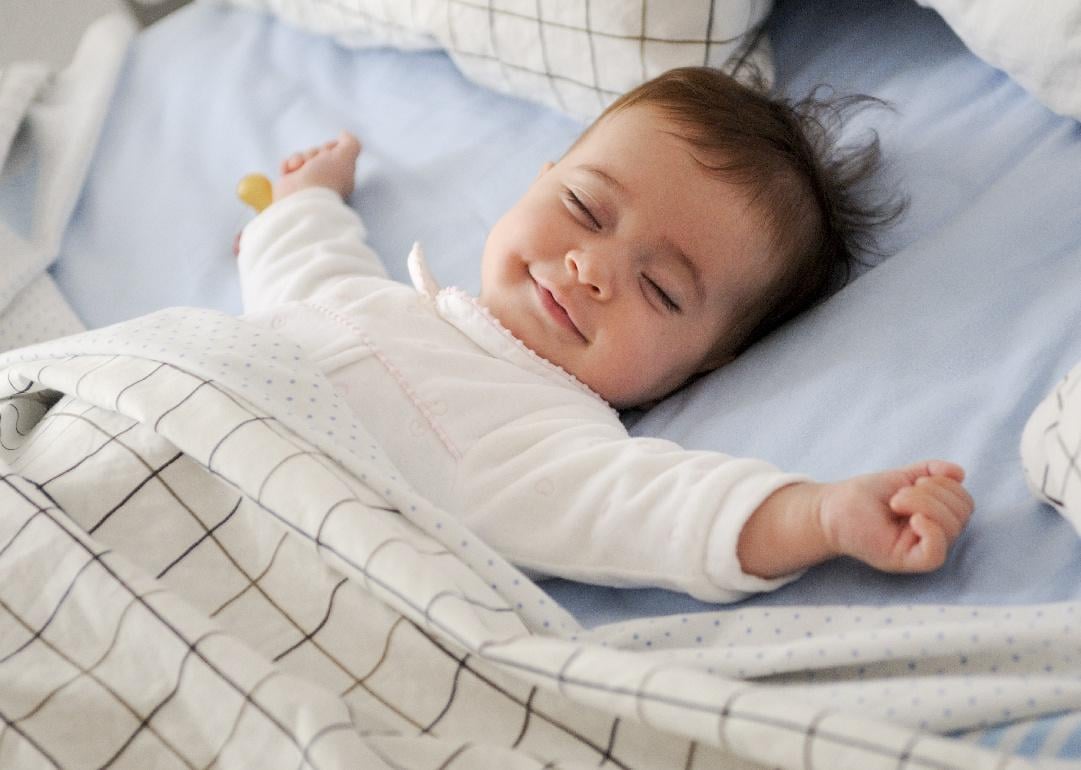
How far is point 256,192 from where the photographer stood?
150cm

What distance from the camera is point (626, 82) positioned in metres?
1.37

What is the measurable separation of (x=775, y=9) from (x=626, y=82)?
289mm

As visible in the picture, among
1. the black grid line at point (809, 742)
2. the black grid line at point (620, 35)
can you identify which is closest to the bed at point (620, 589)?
the black grid line at point (809, 742)

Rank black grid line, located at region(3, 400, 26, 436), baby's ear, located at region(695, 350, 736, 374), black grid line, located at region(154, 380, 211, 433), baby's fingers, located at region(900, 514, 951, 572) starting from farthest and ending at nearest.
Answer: baby's ear, located at region(695, 350, 736, 374) → black grid line, located at region(3, 400, 26, 436) → black grid line, located at region(154, 380, 211, 433) → baby's fingers, located at region(900, 514, 951, 572)

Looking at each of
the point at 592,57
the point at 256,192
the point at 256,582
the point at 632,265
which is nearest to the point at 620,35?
the point at 592,57

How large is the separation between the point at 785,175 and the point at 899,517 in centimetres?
49

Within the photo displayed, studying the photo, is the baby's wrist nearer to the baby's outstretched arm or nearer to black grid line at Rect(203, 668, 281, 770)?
the baby's outstretched arm

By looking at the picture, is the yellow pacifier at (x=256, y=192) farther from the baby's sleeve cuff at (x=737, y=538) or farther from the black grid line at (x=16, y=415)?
the baby's sleeve cuff at (x=737, y=538)

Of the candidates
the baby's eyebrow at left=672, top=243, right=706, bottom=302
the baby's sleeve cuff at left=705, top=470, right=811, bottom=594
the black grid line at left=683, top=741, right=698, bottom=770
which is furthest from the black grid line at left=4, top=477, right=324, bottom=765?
the baby's eyebrow at left=672, top=243, right=706, bottom=302

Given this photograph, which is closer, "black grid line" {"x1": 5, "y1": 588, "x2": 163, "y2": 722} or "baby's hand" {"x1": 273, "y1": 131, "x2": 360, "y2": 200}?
"black grid line" {"x1": 5, "y1": 588, "x2": 163, "y2": 722}

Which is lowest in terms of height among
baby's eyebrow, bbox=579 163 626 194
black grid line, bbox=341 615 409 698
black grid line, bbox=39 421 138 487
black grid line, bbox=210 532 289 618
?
black grid line, bbox=341 615 409 698

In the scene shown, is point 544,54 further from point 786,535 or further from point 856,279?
point 786,535

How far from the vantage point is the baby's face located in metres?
1.10

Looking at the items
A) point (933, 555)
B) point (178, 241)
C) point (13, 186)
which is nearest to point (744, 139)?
point (933, 555)
